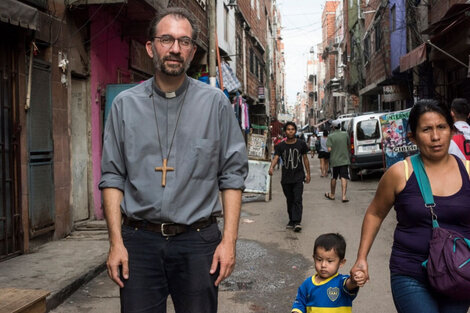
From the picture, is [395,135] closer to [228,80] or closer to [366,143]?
[366,143]

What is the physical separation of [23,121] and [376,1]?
24.1 m

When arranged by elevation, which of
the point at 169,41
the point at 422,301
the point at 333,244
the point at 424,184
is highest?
the point at 169,41

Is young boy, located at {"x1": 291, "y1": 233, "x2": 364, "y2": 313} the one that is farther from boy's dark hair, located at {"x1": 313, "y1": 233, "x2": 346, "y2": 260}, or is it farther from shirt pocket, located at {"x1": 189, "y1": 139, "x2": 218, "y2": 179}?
shirt pocket, located at {"x1": 189, "y1": 139, "x2": 218, "y2": 179}

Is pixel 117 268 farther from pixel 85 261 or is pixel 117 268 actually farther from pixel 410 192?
pixel 85 261

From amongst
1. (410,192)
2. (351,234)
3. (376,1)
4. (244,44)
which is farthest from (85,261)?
(376,1)

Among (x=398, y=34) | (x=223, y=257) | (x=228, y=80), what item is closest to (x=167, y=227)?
(x=223, y=257)

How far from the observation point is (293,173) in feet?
30.9

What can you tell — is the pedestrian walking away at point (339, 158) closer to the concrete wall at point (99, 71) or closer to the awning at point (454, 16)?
the awning at point (454, 16)

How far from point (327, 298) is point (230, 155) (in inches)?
50.1

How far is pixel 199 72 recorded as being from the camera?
15844 mm

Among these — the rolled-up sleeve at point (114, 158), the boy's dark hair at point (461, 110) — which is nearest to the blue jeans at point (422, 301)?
the rolled-up sleeve at point (114, 158)

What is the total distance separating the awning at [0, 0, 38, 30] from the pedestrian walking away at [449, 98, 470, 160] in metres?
4.91

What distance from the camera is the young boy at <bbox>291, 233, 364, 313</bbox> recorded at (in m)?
3.33

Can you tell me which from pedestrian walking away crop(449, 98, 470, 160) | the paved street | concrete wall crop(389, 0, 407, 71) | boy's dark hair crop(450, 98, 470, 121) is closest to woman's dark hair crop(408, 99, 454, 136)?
pedestrian walking away crop(449, 98, 470, 160)
